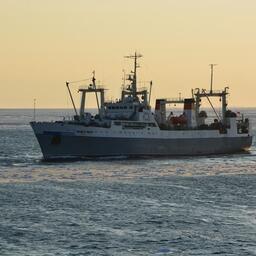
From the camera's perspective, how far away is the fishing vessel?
302 ft

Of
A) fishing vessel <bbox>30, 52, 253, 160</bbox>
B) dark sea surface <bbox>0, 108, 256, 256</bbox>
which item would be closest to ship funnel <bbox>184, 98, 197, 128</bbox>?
fishing vessel <bbox>30, 52, 253, 160</bbox>

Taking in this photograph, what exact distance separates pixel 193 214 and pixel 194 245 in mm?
9514

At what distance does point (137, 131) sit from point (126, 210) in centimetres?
4713

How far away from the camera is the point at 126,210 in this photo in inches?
1923

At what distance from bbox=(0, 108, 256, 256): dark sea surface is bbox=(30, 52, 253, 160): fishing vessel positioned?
956 cm

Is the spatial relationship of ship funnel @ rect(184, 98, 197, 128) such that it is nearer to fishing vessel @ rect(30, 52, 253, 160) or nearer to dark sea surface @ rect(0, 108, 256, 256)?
fishing vessel @ rect(30, 52, 253, 160)

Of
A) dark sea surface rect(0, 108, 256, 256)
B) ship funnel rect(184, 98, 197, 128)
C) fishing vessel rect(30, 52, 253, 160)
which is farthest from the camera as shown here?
ship funnel rect(184, 98, 197, 128)

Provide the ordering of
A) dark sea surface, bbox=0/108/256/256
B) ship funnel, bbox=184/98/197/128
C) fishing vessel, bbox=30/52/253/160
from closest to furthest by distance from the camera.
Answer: dark sea surface, bbox=0/108/256/256 < fishing vessel, bbox=30/52/253/160 < ship funnel, bbox=184/98/197/128

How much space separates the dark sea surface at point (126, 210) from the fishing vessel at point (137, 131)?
9.56m

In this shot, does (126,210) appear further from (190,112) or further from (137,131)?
(190,112)

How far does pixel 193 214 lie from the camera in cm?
4738

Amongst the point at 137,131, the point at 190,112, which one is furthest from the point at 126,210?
the point at 190,112

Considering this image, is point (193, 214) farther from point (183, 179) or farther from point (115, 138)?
point (115, 138)

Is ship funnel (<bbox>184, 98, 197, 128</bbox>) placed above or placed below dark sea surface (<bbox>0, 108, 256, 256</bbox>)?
above
